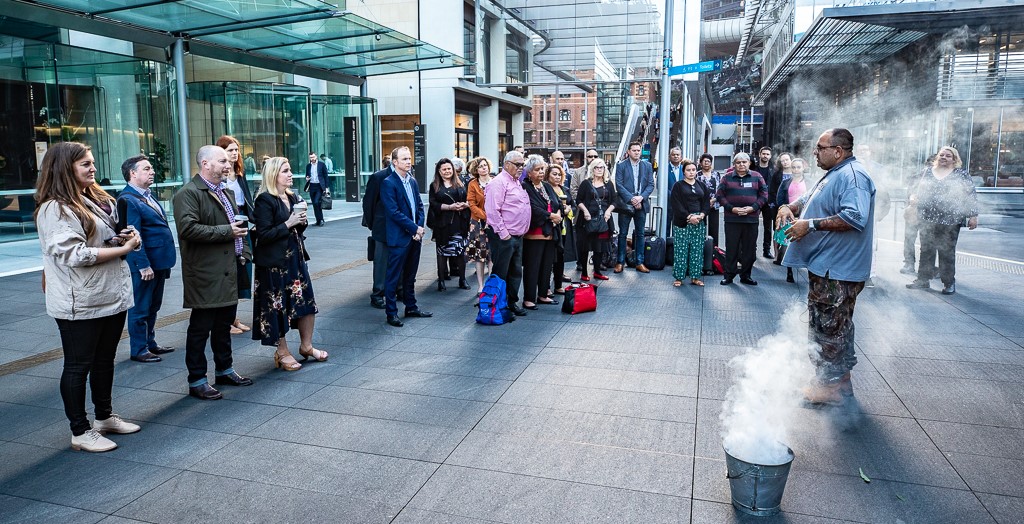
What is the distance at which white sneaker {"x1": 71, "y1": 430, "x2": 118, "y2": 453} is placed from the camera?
3.80 meters

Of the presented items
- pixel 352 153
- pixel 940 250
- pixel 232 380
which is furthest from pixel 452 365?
pixel 352 153

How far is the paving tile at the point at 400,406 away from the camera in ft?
13.9

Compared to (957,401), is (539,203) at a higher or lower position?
higher

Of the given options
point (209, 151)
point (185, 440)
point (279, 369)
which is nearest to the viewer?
point (185, 440)

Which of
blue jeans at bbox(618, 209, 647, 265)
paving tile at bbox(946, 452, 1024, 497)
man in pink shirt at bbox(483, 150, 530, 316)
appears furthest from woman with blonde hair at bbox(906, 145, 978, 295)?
paving tile at bbox(946, 452, 1024, 497)

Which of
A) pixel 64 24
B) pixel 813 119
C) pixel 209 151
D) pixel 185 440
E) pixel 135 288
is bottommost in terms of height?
pixel 185 440

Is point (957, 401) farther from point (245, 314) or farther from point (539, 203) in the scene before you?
point (245, 314)

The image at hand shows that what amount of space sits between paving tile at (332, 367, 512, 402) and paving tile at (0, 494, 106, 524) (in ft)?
6.52

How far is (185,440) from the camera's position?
13.0 feet

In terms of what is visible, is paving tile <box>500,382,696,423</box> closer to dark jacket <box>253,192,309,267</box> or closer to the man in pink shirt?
dark jacket <box>253,192,309,267</box>

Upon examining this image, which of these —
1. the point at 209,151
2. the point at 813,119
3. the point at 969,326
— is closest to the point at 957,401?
the point at 969,326

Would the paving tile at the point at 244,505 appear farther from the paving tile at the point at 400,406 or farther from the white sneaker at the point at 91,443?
the paving tile at the point at 400,406

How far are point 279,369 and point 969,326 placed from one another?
6.42 metres

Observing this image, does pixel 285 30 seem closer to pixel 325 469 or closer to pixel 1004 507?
pixel 325 469
